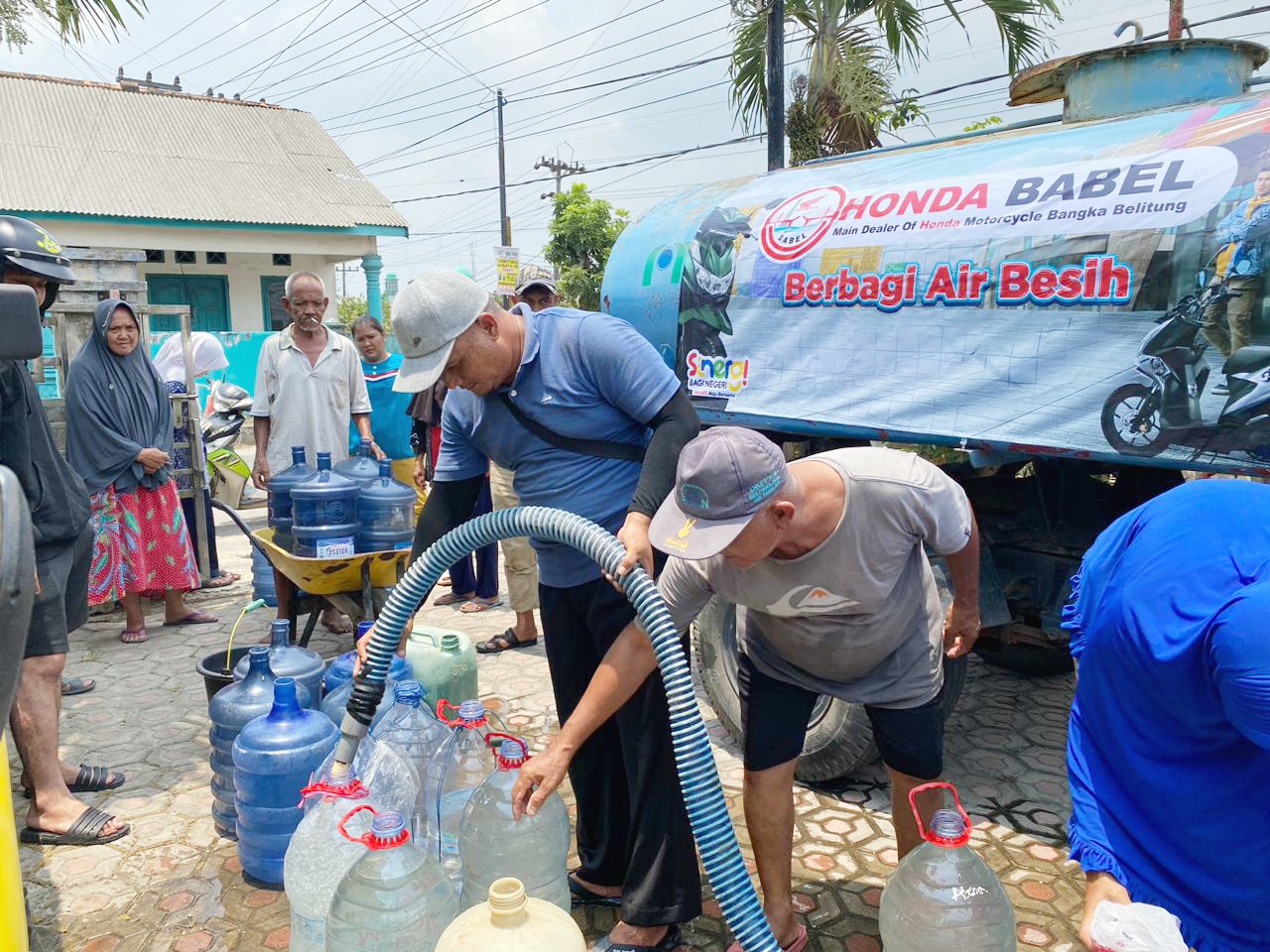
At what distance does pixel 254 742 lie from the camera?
3.31 m

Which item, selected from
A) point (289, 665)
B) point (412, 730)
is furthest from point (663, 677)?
point (289, 665)

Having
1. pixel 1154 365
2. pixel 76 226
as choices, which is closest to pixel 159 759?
pixel 1154 365

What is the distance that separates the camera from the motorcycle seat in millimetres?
2834

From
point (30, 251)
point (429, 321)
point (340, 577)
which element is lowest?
point (340, 577)

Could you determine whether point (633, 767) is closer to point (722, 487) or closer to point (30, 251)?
point (722, 487)

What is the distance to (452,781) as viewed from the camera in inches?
116

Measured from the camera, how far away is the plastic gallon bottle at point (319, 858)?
254 cm

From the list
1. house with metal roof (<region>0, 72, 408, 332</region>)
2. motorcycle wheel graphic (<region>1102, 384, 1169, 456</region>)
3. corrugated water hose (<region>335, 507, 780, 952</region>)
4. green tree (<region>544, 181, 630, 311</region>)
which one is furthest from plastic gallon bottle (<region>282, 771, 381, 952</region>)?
green tree (<region>544, 181, 630, 311</region>)

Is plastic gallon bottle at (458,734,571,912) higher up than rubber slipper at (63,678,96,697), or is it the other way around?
plastic gallon bottle at (458,734,571,912)

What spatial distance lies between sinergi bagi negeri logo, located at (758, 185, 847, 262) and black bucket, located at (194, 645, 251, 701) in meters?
2.94

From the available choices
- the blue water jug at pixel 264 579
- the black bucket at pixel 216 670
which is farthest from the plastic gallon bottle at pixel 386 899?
the blue water jug at pixel 264 579

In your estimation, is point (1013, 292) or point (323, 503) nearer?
point (1013, 292)

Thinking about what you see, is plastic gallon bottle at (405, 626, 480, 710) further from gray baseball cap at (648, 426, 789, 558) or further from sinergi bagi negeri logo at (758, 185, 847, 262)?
gray baseball cap at (648, 426, 789, 558)

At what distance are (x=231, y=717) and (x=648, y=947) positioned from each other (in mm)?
1821
